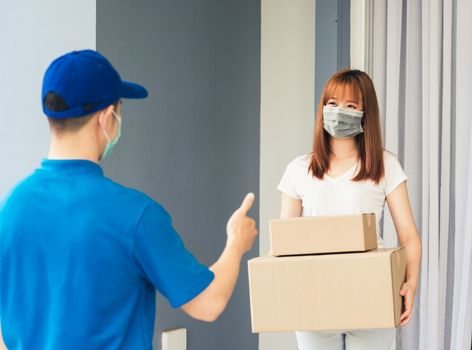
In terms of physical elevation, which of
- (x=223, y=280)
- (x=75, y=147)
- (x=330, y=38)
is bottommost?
(x=223, y=280)

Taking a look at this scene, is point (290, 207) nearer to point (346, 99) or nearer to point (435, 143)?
point (346, 99)

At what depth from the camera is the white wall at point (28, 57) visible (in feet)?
9.48

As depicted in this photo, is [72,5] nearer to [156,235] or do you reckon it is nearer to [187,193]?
[187,193]

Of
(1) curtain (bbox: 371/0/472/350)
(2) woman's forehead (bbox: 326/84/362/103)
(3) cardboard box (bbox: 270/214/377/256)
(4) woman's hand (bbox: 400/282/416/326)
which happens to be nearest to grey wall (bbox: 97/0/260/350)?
(1) curtain (bbox: 371/0/472/350)

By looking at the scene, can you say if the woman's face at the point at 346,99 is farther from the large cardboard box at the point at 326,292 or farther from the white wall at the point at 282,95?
the white wall at the point at 282,95

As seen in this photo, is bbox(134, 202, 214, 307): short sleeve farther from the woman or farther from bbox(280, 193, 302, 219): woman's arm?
bbox(280, 193, 302, 219): woman's arm

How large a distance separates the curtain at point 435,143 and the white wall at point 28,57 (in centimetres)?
128

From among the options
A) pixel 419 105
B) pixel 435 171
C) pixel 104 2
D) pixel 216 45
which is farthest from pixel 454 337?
pixel 104 2

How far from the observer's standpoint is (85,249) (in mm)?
1416

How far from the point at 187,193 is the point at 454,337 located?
1.21 metres

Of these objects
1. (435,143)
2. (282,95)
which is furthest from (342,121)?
(282,95)

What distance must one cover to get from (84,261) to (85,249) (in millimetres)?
23

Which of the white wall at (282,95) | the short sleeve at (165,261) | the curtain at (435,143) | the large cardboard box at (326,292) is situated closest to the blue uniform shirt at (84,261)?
the short sleeve at (165,261)

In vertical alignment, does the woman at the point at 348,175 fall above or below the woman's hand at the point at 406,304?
above
